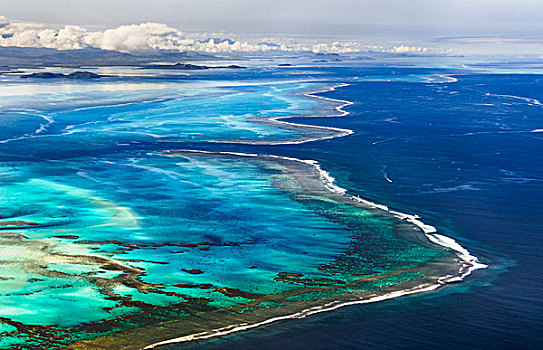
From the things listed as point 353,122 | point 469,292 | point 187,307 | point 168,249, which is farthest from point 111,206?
point 353,122

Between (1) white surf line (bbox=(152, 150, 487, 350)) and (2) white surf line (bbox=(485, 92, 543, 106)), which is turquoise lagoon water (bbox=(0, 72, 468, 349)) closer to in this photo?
(1) white surf line (bbox=(152, 150, 487, 350))

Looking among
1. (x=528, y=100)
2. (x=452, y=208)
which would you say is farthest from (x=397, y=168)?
(x=528, y=100)

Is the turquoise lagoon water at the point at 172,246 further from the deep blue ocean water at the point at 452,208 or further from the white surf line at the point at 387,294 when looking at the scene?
the deep blue ocean water at the point at 452,208

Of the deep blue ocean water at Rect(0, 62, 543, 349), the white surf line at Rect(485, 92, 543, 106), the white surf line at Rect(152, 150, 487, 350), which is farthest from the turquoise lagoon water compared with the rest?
the white surf line at Rect(485, 92, 543, 106)

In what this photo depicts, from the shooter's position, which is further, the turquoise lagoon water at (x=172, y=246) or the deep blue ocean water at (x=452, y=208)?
the turquoise lagoon water at (x=172, y=246)

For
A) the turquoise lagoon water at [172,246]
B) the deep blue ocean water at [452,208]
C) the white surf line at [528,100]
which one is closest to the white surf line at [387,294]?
the turquoise lagoon water at [172,246]

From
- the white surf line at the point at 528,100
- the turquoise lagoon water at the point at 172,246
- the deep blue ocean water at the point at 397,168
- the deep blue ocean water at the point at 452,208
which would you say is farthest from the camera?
the white surf line at the point at 528,100
